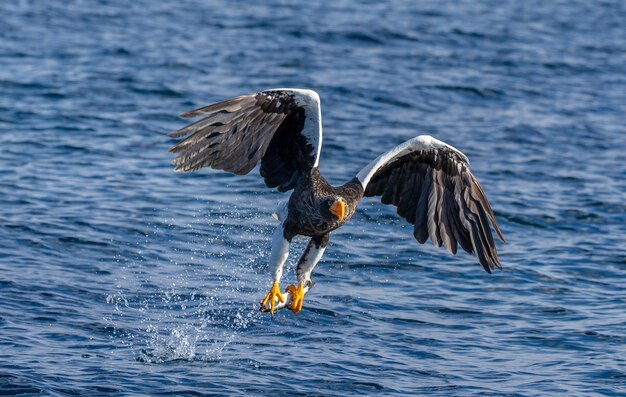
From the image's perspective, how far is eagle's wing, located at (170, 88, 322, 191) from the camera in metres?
8.51

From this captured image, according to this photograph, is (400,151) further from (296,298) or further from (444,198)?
(296,298)

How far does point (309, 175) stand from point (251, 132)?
1.85 ft

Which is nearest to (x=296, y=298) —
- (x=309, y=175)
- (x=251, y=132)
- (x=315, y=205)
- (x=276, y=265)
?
(x=276, y=265)

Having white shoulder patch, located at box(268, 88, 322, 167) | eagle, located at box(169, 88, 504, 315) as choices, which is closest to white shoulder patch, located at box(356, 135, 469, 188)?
eagle, located at box(169, 88, 504, 315)

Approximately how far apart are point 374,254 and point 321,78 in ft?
24.7

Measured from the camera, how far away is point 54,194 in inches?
521

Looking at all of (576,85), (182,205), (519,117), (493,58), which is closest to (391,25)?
(493,58)

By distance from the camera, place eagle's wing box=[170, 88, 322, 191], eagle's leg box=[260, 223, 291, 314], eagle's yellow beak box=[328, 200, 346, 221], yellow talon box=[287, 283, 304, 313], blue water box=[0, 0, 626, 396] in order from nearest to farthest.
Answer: eagle's yellow beak box=[328, 200, 346, 221]
eagle's wing box=[170, 88, 322, 191]
eagle's leg box=[260, 223, 291, 314]
yellow talon box=[287, 283, 304, 313]
blue water box=[0, 0, 626, 396]

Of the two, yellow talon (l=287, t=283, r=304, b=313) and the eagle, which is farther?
yellow talon (l=287, t=283, r=304, b=313)

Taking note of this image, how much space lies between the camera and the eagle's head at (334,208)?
27.2 feet

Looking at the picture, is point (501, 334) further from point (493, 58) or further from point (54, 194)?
point (493, 58)

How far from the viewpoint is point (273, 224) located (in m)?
12.7

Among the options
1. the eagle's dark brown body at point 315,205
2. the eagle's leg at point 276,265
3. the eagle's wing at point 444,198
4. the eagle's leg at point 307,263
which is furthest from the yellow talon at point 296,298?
the eagle's wing at point 444,198

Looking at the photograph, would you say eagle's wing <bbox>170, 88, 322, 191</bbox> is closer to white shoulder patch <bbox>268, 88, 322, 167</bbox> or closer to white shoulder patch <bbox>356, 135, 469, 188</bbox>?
white shoulder patch <bbox>268, 88, 322, 167</bbox>
